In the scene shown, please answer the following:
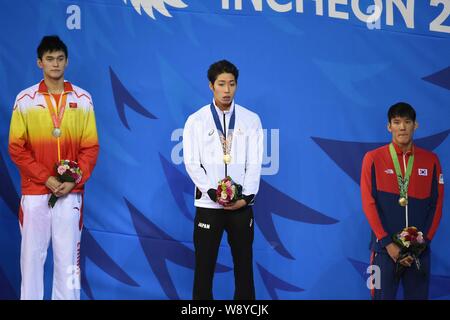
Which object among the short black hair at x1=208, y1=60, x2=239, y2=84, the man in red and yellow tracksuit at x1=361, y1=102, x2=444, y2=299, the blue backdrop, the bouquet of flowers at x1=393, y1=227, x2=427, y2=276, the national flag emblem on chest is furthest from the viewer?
the blue backdrop

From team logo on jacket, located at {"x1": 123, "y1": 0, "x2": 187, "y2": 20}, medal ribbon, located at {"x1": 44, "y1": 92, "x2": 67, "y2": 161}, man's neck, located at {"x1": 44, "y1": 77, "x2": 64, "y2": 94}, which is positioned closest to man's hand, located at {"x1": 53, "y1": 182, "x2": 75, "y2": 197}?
medal ribbon, located at {"x1": 44, "y1": 92, "x2": 67, "y2": 161}

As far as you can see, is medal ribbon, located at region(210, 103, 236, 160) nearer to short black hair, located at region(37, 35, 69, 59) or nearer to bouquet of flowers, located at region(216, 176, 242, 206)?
bouquet of flowers, located at region(216, 176, 242, 206)

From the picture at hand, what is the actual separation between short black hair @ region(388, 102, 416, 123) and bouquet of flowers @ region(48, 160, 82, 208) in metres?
2.09

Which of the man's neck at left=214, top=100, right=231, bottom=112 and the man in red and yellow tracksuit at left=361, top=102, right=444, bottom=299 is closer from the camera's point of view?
the man in red and yellow tracksuit at left=361, top=102, right=444, bottom=299

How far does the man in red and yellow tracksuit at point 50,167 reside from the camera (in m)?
5.55

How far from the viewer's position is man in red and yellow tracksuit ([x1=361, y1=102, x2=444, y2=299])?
211 inches

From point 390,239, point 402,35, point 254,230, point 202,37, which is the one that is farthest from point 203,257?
point 402,35

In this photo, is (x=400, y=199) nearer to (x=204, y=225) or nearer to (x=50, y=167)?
(x=204, y=225)

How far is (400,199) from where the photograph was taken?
17.7 ft

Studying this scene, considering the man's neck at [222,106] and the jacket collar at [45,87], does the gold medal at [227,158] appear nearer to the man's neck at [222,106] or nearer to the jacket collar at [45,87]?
the man's neck at [222,106]

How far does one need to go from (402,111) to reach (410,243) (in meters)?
0.85

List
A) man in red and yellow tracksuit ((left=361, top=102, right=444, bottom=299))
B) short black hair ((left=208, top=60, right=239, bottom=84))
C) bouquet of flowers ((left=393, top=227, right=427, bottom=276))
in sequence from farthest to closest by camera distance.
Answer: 1. short black hair ((left=208, top=60, right=239, bottom=84))
2. man in red and yellow tracksuit ((left=361, top=102, right=444, bottom=299))
3. bouquet of flowers ((left=393, top=227, right=427, bottom=276))

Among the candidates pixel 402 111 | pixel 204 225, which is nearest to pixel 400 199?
pixel 402 111

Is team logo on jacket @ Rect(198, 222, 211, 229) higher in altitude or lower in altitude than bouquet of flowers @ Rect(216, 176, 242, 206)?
lower
